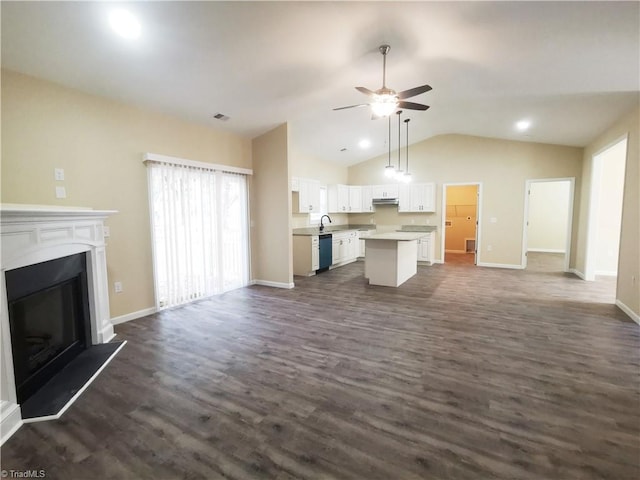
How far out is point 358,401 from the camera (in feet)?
7.25

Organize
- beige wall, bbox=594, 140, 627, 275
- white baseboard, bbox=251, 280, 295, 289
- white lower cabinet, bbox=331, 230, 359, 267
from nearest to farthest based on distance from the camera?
white baseboard, bbox=251, 280, 295, 289, beige wall, bbox=594, 140, 627, 275, white lower cabinet, bbox=331, 230, 359, 267

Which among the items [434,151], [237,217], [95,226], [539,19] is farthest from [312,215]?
[539,19]

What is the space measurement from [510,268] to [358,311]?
5184mm

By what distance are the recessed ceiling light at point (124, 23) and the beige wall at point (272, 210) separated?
2860 millimetres

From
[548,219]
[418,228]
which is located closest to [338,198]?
[418,228]

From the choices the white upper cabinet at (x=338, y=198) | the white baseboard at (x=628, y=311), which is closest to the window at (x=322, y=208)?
the white upper cabinet at (x=338, y=198)

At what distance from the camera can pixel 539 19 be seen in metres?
2.56

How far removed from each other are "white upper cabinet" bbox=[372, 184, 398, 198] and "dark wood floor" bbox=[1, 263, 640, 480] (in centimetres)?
496

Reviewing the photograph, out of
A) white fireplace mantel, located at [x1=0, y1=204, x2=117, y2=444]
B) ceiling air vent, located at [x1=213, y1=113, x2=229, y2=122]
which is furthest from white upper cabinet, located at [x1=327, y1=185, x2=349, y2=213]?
white fireplace mantel, located at [x1=0, y1=204, x2=117, y2=444]

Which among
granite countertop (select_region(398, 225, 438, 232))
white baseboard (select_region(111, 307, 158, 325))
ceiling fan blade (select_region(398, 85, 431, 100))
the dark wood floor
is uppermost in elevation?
ceiling fan blade (select_region(398, 85, 431, 100))

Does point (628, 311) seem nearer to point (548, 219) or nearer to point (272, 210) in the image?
point (272, 210)

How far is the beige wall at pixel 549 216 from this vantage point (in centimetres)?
968

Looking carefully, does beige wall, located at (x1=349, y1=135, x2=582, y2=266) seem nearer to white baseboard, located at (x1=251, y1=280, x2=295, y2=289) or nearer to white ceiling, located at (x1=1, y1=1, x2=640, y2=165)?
white ceiling, located at (x1=1, y1=1, x2=640, y2=165)

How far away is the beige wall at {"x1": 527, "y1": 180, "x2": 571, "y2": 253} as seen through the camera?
31.8ft
